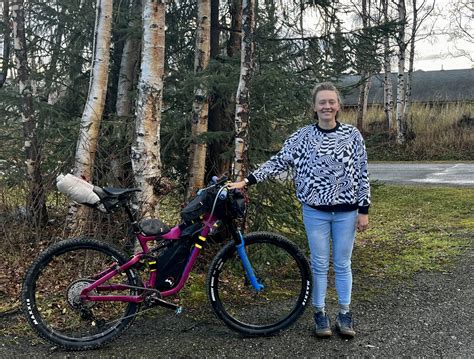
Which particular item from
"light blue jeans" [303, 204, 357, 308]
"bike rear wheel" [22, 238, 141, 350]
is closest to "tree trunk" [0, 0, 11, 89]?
"bike rear wheel" [22, 238, 141, 350]

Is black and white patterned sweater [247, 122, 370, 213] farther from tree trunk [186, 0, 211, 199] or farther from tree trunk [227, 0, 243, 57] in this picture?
tree trunk [227, 0, 243, 57]

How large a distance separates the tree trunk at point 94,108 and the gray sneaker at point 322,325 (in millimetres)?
2980

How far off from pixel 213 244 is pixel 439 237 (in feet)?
13.0

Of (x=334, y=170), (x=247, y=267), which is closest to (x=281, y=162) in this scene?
(x=334, y=170)

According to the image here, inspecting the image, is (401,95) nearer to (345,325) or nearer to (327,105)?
(327,105)

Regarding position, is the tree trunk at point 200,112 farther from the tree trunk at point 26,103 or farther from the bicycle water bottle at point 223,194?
the bicycle water bottle at point 223,194

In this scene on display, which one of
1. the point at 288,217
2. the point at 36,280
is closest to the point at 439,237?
the point at 288,217

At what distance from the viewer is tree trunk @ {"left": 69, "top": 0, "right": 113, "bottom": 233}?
573 cm

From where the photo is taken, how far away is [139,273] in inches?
157

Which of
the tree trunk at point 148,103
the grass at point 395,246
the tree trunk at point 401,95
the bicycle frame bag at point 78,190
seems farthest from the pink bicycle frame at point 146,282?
the tree trunk at point 401,95

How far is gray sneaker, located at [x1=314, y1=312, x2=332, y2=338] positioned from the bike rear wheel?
4.82 feet

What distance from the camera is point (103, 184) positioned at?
5.68m

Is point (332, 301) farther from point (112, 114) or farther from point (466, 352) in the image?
point (112, 114)

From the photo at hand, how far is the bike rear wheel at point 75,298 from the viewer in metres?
3.75
